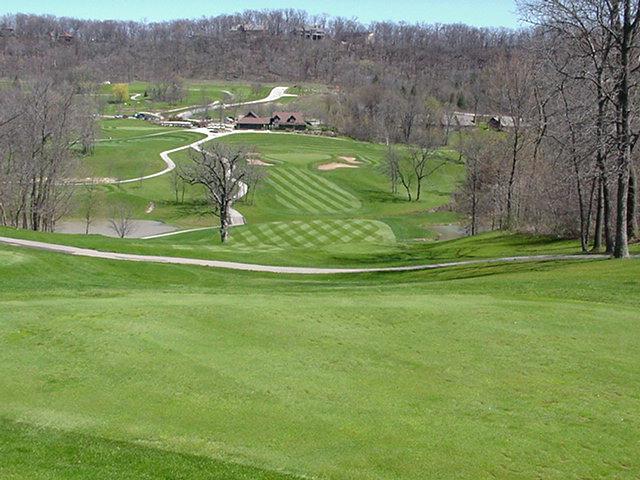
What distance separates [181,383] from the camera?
12.9 meters

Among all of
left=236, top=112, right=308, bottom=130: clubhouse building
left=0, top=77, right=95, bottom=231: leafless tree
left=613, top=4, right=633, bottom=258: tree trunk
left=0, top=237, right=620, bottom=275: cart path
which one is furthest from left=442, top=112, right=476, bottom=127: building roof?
left=613, top=4, right=633, bottom=258: tree trunk

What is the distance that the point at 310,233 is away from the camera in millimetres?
64562

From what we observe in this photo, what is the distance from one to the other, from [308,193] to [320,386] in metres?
81.5

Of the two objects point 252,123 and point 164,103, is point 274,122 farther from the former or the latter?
point 164,103

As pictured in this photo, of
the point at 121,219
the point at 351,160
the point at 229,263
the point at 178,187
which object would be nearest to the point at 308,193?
the point at 178,187

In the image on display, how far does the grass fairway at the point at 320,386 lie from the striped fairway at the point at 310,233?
39453mm

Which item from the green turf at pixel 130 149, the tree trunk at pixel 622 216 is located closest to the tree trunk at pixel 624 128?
the tree trunk at pixel 622 216

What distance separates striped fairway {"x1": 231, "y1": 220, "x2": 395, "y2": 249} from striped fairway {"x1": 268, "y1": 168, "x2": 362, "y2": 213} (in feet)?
54.6

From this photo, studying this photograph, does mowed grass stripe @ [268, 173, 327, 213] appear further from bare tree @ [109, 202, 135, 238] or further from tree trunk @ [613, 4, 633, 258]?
tree trunk @ [613, 4, 633, 258]

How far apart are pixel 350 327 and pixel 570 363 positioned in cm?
528

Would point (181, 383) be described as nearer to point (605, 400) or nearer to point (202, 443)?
point (202, 443)

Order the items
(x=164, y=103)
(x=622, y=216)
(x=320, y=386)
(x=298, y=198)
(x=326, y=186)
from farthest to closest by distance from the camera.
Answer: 1. (x=164, y=103)
2. (x=326, y=186)
3. (x=298, y=198)
4. (x=622, y=216)
5. (x=320, y=386)

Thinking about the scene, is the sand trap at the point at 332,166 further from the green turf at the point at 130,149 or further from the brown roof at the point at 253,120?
the brown roof at the point at 253,120

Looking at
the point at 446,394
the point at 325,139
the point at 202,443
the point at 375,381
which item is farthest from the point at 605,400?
the point at 325,139
